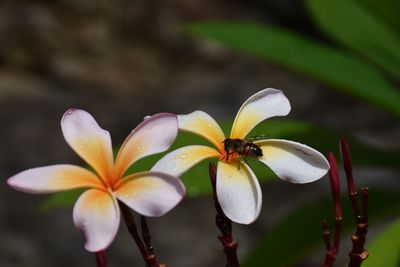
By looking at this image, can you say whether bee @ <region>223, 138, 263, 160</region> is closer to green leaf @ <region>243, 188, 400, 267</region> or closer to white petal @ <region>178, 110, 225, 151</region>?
white petal @ <region>178, 110, 225, 151</region>

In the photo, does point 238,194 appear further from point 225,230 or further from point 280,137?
point 280,137

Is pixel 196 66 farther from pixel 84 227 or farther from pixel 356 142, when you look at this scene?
pixel 84 227

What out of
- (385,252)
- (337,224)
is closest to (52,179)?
(337,224)

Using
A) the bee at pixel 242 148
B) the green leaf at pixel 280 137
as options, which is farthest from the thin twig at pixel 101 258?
the green leaf at pixel 280 137

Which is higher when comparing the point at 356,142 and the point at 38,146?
the point at 38,146

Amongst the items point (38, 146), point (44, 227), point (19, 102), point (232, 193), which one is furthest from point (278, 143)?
point (19, 102)

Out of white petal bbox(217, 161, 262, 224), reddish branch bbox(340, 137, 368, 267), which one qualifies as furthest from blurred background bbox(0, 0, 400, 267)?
white petal bbox(217, 161, 262, 224)
